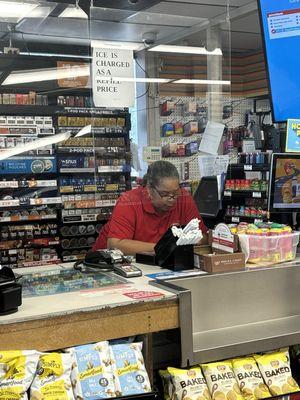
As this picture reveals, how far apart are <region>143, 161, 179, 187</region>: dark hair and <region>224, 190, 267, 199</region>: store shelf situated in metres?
2.95

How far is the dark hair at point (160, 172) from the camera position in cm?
330

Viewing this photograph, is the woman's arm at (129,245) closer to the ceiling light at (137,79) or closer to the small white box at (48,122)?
the ceiling light at (137,79)

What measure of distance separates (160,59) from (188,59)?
249 millimetres

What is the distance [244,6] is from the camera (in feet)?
21.3

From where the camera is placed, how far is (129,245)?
3125 mm

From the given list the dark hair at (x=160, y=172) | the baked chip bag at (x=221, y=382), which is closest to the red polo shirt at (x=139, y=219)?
the dark hair at (x=160, y=172)

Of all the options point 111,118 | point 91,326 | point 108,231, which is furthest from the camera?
point 111,118

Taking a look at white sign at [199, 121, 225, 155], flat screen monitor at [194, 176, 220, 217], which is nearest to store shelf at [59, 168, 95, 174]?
flat screen monitor at [194, 176, 220, 217]

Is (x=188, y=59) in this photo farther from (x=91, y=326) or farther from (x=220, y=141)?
(x=91, y=326)

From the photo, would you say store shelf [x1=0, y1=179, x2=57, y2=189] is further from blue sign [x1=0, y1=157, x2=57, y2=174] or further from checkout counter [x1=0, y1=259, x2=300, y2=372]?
checkout counter [x1=0, y1=259, x2=300, y2=372]

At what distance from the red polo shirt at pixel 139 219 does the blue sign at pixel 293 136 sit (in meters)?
0.85

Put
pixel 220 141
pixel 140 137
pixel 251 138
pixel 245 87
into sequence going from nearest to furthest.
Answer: pixel 220 141
pixel 140 137
pixel 251 138
pixel 245 87

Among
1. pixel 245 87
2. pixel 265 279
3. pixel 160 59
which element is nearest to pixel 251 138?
pixel 245 87

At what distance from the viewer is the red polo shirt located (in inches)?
133
